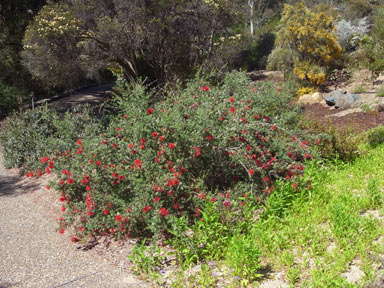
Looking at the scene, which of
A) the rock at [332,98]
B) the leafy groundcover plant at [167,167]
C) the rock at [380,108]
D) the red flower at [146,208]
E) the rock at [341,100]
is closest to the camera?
the red flower at [146,208]

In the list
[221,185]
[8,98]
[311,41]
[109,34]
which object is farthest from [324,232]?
[8,98]

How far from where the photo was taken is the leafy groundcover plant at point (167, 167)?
12.7 feet

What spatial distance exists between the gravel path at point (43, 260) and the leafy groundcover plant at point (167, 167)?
0.30 m

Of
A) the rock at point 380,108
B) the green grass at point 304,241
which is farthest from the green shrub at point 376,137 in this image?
the rock at point 380,108

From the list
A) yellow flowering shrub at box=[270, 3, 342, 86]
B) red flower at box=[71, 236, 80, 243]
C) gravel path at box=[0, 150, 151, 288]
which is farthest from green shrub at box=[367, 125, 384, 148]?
yellow flowering shrub at box=[270, 3, 342, 86]

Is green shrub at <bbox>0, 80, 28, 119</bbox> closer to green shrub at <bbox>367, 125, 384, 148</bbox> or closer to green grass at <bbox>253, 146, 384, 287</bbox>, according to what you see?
green shrub at <bbox>367, 125, 384, 148</bbox>

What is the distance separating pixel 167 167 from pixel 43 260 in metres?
1.60

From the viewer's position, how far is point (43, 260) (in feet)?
12.4

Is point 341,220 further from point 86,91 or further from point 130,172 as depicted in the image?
point 86,91

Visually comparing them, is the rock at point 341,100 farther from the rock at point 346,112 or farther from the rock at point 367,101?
the rock at point 346,112

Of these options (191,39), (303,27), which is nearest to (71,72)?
(191,39)

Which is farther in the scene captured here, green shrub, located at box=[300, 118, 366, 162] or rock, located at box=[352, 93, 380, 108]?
rock, located at box=[352, 93, 380, 108]

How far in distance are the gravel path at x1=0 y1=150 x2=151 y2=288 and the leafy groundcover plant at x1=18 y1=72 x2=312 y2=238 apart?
298 millimetres

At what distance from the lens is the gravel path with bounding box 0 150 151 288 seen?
131 inches
